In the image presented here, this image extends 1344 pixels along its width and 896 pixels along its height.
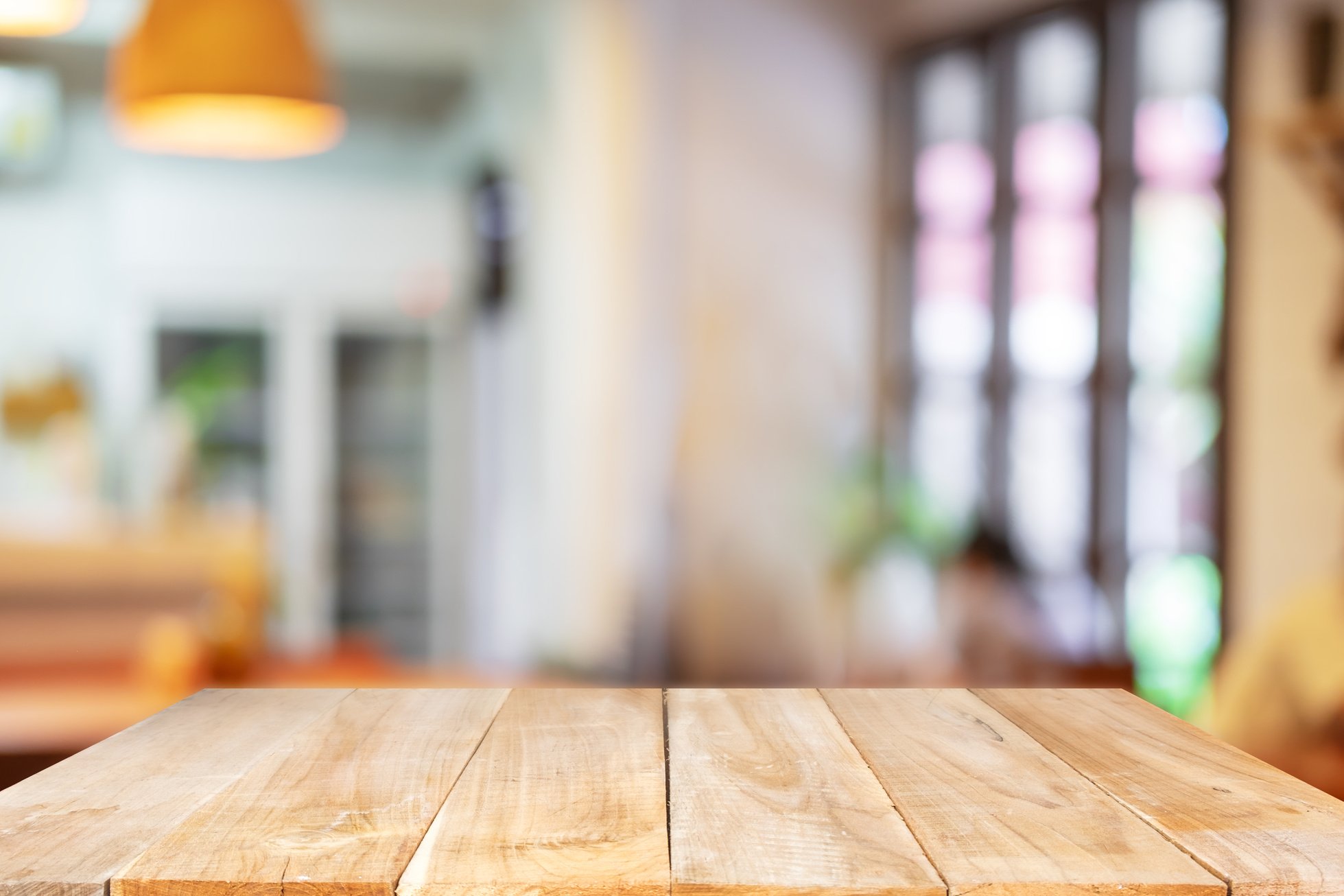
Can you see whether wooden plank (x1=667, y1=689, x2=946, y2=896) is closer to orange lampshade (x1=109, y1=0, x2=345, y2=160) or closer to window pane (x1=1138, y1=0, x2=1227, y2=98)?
orange lampshade (x1=109, y1=0, x2=345, y2=160)

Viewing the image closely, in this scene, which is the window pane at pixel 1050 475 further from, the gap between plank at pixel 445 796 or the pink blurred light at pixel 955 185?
the gap between plank at pixel 445 796

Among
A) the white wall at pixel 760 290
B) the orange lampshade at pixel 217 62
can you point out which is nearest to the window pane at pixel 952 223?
the white wall at pixel 760 290

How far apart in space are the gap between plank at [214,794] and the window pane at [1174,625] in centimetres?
276

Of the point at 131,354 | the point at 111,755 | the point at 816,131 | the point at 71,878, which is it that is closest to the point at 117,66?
the point at 111,755

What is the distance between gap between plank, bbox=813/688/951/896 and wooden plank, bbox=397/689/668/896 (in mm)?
139

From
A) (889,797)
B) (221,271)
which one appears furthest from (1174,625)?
(221,271)

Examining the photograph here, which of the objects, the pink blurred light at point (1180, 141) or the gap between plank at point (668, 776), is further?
the pink blurred light at point (1180, 141)

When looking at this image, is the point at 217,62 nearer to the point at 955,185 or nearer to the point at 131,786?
the point at 131,786

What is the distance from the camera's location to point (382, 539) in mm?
7039

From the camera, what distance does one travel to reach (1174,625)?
358 centimetres

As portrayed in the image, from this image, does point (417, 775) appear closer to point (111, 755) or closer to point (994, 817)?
point (111, 755)

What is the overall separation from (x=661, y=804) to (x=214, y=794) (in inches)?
11.1

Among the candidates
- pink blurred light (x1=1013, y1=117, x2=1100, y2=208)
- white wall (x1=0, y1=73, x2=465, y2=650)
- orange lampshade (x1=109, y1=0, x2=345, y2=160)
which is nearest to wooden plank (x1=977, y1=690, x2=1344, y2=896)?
orange lampshade (x1=109, y1=0, x2=345, y2=160)

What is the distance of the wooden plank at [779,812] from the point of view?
2.24 ft
